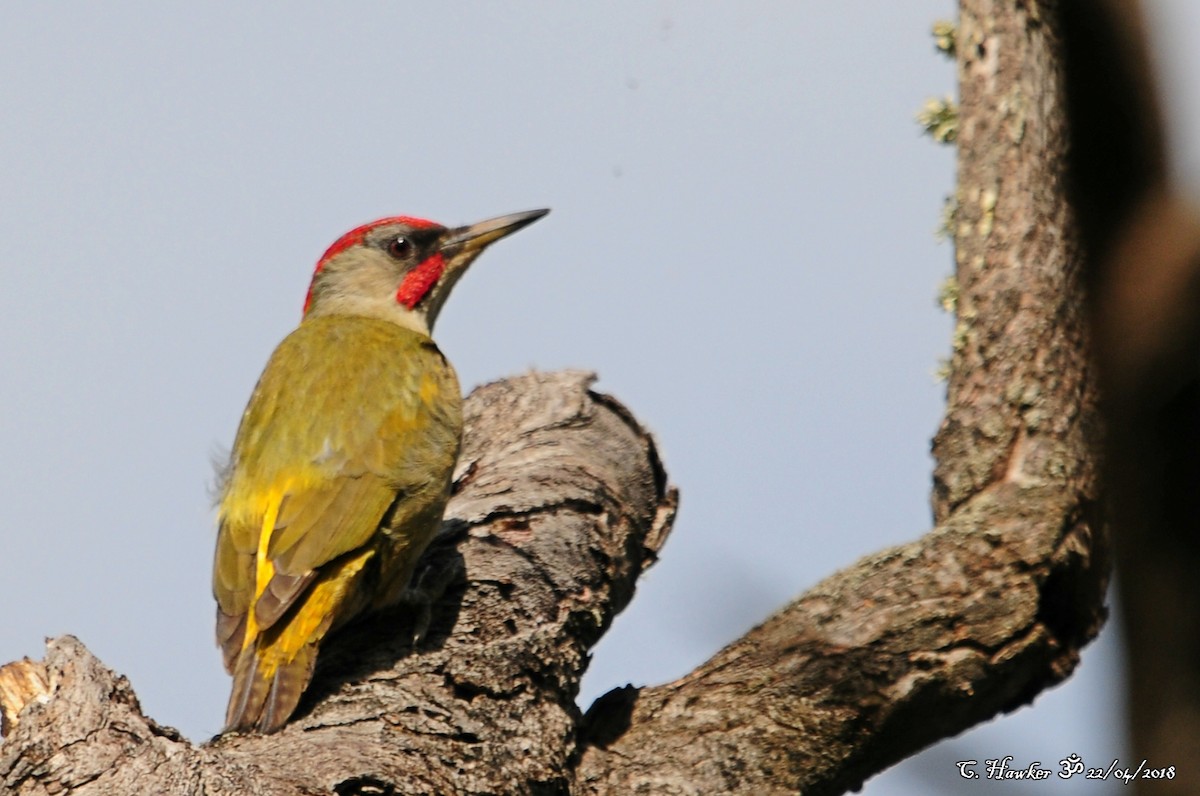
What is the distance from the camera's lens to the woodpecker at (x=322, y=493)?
4.03 metres

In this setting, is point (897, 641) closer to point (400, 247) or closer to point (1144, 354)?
point (1144, 354)

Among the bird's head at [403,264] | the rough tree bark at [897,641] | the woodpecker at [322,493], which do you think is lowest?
the rough tree bark at [897,641]

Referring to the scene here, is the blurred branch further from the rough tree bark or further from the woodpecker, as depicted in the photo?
the woodpecker

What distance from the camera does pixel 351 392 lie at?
4988 millimetres

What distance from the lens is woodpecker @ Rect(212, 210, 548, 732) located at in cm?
403

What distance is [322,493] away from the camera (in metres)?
4.49

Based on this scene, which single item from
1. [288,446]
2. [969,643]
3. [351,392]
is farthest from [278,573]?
[969,643]

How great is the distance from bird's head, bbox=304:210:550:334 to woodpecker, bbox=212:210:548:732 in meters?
0.32

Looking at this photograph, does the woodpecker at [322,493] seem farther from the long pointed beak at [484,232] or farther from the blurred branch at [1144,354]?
the blurred branch at [1144,354]

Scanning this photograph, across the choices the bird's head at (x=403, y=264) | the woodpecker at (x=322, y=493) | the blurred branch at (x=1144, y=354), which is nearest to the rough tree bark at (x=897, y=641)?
the woodpecker at (x=322, y=493)

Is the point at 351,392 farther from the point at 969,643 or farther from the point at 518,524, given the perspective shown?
the point at 969,643

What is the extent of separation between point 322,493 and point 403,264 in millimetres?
1963
